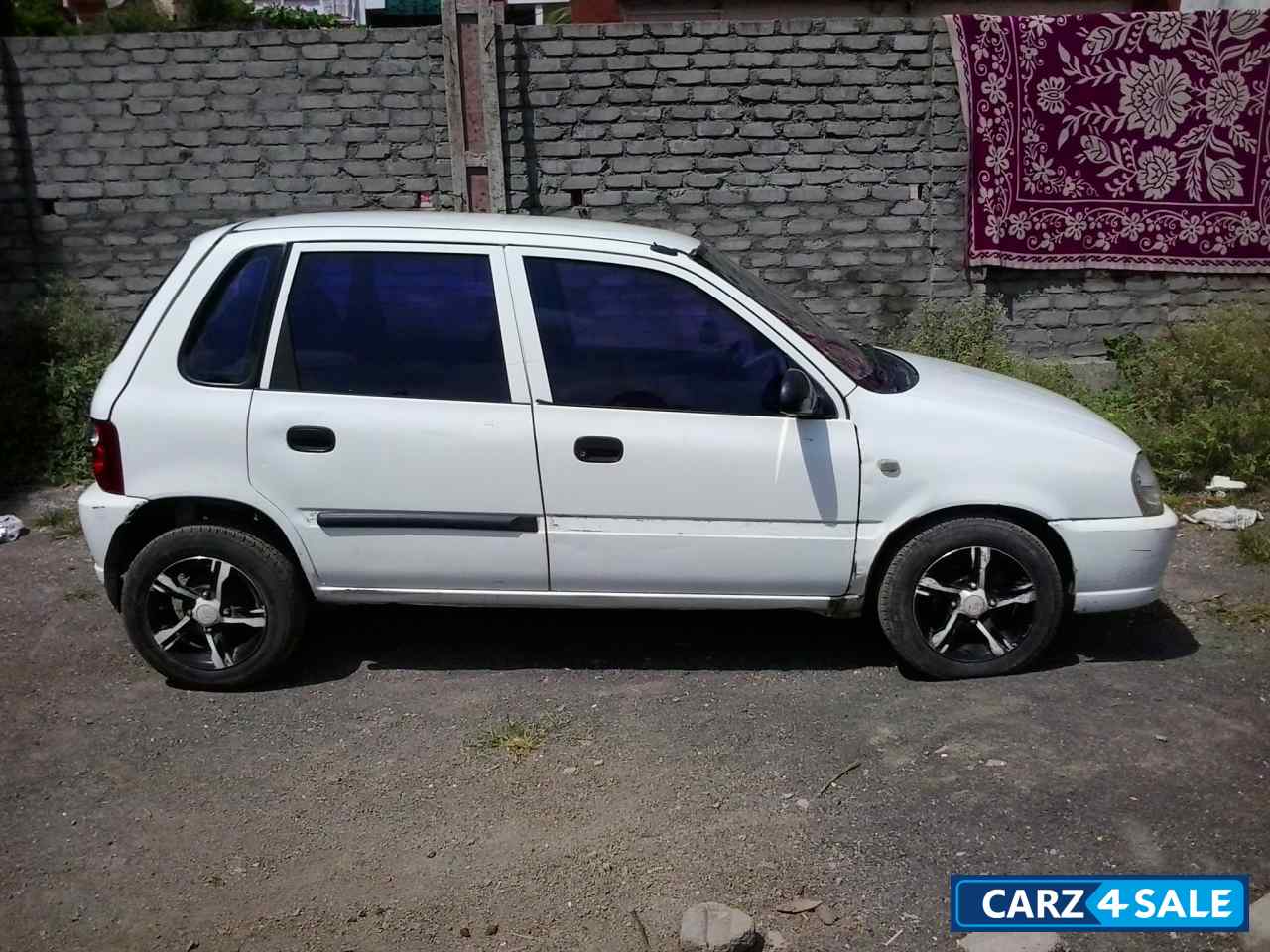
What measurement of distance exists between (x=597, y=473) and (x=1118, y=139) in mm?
5538

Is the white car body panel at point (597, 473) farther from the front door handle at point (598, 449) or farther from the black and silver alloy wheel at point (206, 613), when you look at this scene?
the black and silver alloy wheel at point (206, 613)

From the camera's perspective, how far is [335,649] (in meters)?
5.24

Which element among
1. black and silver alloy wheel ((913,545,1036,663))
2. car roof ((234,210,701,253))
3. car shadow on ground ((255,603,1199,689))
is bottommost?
car shadow on ground ((255,603,1199,689))

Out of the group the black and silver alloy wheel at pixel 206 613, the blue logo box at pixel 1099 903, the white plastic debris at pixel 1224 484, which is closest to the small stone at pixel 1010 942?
the blue logo box at pixel 1099 903

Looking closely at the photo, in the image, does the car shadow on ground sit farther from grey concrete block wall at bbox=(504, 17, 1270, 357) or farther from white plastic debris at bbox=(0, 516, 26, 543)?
grey concrete block wall at bbox=(504, 17, 1270, 357)

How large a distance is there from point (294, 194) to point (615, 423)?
4810 millimetres

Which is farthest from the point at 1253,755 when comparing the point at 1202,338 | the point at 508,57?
the point at 508,57

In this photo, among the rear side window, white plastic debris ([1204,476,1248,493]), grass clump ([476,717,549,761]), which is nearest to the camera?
grass clump ([476,717,549,761])

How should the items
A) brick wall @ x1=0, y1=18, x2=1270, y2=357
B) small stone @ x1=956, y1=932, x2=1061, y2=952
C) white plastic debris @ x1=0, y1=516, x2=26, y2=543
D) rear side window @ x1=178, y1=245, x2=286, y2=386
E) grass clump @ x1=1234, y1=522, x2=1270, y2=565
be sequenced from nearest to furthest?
small stone @ x1=956, y1=932, x2=1061, y2=952, rear side window @ x1=178, y1=245, x2=286, y2=386, grass clump @ x1=1234, y1=522, x2=1270, y2=565, white plastic debris @ x1=0, y1=516, x2=26, y2=543, brick wall @ x1=0, y1=18, x2=1270, y2=357

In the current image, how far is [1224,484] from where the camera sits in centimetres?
704

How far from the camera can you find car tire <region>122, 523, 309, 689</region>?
4.64m

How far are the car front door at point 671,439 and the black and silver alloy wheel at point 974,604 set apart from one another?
357 mm

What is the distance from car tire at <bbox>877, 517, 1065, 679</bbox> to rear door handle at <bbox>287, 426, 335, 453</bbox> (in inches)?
82.0

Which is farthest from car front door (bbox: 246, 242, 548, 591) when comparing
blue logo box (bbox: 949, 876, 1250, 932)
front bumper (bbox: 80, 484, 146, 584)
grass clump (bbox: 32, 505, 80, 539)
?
grass clump (bbox: 32, 505, 80, 539)
